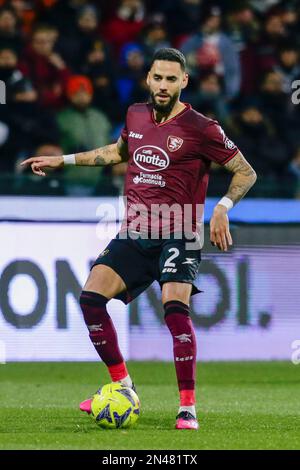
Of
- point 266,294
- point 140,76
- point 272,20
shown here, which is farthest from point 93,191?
point 272,20

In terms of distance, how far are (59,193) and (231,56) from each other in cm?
425

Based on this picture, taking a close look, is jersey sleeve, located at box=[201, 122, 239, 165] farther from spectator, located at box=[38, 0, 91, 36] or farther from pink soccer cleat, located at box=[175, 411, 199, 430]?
spectator, located at box=[38, 0, 91, 36]

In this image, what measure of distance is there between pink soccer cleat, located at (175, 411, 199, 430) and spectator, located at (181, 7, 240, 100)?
315 inches

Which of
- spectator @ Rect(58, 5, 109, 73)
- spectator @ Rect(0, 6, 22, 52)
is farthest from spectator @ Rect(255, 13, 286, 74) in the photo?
spectator @ Rect(0, 6, 22, 52)

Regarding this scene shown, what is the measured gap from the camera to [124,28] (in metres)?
15.8

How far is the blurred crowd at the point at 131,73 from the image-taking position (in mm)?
13688

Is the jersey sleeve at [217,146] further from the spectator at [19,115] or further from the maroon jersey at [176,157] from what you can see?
the spectator at [19,115]

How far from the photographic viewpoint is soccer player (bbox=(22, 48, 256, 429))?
316 inches

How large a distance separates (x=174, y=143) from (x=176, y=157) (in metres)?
0.09

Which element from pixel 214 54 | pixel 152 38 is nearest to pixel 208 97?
pixel 214 54

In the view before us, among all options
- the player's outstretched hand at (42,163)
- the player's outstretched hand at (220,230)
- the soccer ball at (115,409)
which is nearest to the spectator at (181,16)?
the player's outstretched hand at (42,163)

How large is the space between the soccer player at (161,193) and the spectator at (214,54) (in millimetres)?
7095
